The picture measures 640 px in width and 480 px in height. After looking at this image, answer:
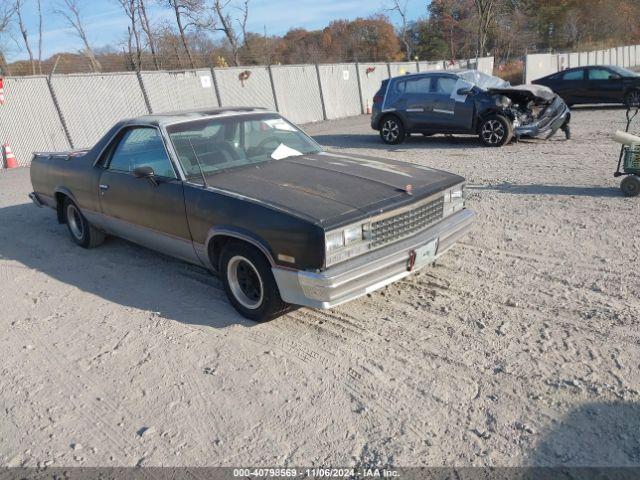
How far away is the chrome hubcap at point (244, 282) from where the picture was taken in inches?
154

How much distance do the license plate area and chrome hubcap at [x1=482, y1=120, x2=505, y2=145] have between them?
7811 mm

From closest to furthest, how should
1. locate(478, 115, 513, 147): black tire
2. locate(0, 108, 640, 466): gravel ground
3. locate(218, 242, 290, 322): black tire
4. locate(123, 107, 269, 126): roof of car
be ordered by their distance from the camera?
locate(0, 108, 640, 466): gravel ground
locate(218, 242, 290, 322): black tire
locate(123, 107, 269, 126): roof of car
locate(478, 115, 513, 147): black tire

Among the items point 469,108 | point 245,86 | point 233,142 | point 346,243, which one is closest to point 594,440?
point 346,243

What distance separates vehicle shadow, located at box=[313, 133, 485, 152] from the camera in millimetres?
11852

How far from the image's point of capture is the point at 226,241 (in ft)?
13.2

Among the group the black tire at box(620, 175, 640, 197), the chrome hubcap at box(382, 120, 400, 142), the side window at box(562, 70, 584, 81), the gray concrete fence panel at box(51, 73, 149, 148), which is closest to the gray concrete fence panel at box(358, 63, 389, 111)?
the side window at box(562, 70, 584, 81)

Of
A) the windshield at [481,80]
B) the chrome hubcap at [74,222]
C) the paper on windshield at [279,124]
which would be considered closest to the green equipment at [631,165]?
the paper on windshield at [279,124]

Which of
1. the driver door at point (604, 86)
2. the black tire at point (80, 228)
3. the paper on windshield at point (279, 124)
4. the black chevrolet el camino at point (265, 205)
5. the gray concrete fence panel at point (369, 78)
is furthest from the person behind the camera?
the gray concrete fence panel at point (369, 78)

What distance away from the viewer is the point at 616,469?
2.39 m

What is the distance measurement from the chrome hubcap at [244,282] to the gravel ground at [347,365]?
Answer: 0.62 feet

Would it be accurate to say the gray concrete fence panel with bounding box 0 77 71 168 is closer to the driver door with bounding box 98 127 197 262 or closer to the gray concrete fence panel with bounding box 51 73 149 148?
the gray concrete fence panel with bounding box 51 73 149 148

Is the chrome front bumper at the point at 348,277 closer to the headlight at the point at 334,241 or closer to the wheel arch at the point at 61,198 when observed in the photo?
the headlight at the point at 334,241

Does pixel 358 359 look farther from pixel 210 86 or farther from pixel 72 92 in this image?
pixel 210 86

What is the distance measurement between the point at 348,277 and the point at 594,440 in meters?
1.63
